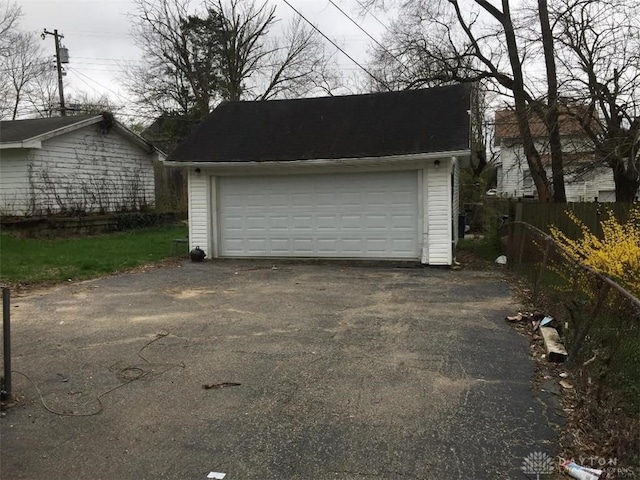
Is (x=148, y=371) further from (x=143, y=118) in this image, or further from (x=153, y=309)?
(x=143, y=118)

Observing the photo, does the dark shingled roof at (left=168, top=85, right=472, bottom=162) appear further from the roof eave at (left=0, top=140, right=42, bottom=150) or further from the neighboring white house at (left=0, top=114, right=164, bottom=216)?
the neighboring white house at (left=0, top=114, right=164, bottom=216)

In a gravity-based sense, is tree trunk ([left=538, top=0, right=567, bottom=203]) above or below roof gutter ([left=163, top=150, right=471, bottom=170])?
above

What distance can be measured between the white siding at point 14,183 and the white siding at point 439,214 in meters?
12.7

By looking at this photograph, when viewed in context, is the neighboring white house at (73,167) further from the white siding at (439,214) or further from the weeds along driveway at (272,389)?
the white siding at (439,214)

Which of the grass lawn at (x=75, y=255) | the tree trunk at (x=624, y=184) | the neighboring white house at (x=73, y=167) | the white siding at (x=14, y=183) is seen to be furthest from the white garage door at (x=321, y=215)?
the white siding at (x=14, y=183)

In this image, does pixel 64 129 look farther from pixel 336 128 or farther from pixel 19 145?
pixel 336 128

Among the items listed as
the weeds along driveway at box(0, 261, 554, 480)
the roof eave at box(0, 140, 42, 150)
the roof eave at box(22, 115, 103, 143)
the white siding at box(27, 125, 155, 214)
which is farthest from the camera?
the white siding at box(27, 125, 155, 214)

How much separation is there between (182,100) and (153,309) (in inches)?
1095

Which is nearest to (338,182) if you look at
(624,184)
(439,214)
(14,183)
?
(439,214)

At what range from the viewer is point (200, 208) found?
43.6 feet

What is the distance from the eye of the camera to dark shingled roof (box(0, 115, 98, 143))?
16875mm

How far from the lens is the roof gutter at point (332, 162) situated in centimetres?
1133

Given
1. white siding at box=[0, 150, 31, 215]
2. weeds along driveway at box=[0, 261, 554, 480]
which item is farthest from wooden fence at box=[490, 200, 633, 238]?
white siding at box=[0, 150, 31, 215]

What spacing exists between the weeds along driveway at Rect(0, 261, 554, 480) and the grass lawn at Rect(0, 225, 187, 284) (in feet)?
7.63
